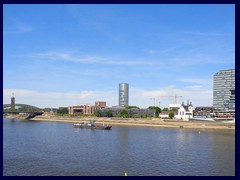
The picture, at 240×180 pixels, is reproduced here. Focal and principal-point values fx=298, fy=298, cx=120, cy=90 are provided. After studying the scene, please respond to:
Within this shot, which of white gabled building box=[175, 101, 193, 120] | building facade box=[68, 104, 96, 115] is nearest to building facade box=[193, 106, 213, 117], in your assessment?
white gabled building box=[175, 101, 193, 120]

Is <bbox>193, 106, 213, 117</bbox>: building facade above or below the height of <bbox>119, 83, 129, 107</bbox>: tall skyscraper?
below

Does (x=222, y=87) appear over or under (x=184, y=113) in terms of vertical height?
over

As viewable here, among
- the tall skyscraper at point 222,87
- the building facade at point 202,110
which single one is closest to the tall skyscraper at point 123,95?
the tall skyscraper at point 222,87

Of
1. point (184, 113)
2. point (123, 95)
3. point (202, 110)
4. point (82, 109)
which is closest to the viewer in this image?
point (184, 113)

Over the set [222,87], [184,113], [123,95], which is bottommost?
[184,113]

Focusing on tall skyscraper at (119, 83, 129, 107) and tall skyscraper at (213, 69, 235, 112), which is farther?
tall skyscraper at (119, 83, 129, 107)

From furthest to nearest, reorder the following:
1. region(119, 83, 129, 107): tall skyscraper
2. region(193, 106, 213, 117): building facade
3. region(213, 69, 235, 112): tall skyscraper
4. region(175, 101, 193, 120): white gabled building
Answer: region(119, 83, 129, 107): tall skyscraper < region(213, 69, 235, 112): tall skyscraper < region(193, 106, 213, 117): building facade < region(175, 101, 193, 120): white gabled building

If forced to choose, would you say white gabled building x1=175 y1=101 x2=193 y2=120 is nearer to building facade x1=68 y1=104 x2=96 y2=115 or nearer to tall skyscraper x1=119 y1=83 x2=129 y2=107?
building facade x1=68 y1=104 x2=96 y2=115

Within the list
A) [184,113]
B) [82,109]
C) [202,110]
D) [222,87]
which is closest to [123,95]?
[222,87]

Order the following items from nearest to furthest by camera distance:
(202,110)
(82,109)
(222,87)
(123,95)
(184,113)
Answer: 1. (184,113)
2. (202,110)
3. (82,109)
4. (222,87)
5. (123,95)

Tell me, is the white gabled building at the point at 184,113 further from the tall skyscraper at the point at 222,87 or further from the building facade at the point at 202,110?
the tall skyscraper at the point at 222,87

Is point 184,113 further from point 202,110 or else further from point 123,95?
point 123,95
